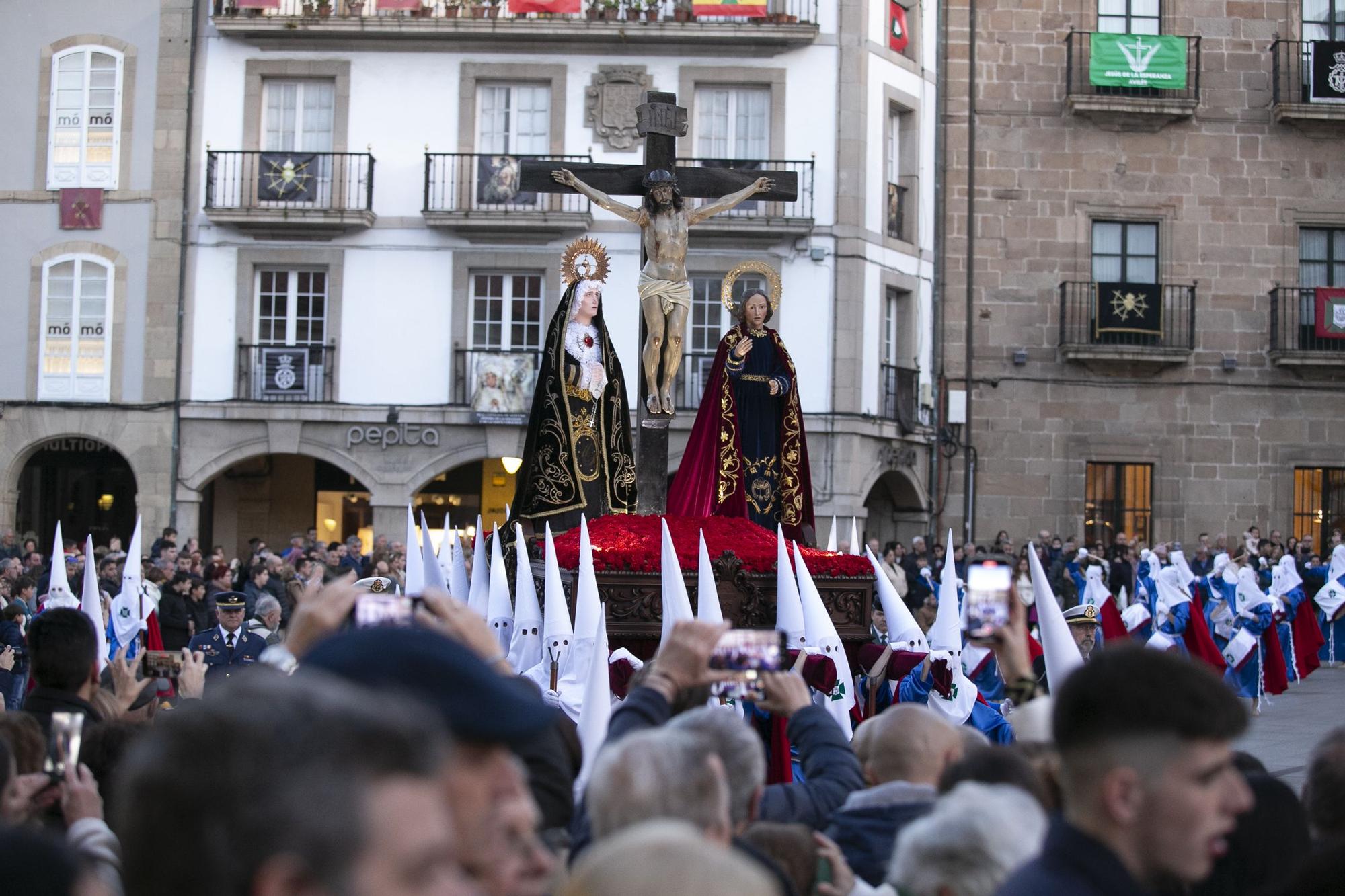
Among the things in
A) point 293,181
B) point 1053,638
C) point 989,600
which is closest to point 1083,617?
point 1053,638

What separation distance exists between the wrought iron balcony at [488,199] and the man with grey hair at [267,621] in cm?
1303

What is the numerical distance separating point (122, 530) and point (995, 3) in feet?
47.2

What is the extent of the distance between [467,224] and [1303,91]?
1172cm

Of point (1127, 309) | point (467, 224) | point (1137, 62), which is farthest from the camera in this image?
point (1137, 62)

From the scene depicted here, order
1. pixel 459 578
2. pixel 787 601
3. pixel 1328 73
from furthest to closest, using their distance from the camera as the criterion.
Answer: pixel 1328 73 → pixel 459 578 → pixel 787 601

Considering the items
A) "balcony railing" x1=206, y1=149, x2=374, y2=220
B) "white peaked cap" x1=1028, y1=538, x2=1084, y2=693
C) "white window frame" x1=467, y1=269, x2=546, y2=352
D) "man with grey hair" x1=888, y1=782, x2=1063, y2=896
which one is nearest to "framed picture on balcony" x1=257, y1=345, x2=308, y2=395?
"balcony railing" x1=206, y1=149, x2=374, y2=220

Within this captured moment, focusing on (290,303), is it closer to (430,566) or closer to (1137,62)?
(1137,62)

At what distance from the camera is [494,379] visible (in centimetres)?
2241

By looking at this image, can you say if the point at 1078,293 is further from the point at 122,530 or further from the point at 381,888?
the point at 381,888

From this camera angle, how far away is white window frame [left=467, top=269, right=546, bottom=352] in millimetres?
22656

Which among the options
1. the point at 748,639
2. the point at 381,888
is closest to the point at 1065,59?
the point at 748,639

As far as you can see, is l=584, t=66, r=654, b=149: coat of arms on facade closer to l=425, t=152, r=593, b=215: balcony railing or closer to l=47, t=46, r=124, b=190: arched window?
l=425, t=152, r=593, b=215: balcony railing

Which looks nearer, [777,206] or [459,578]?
[459,578]

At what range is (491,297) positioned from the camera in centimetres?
2281
